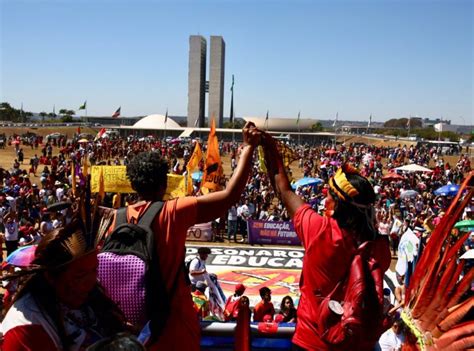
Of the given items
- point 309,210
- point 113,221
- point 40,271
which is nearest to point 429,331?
point 309,210

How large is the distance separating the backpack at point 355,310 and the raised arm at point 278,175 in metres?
0.47

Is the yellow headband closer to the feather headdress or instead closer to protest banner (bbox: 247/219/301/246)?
the feather headdress

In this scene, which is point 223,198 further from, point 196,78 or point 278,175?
point 196,78

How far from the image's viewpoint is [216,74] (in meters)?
93.2

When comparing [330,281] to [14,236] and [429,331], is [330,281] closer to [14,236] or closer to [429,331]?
[429,331]

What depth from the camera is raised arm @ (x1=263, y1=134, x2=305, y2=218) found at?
8.54 ft

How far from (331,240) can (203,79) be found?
94885 millimetres

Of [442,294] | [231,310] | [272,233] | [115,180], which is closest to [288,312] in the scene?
[231,310]

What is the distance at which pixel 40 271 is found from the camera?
73.6 inches

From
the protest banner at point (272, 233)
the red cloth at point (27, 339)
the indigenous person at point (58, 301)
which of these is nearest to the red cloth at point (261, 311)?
the indigenous person at point (58, 301)

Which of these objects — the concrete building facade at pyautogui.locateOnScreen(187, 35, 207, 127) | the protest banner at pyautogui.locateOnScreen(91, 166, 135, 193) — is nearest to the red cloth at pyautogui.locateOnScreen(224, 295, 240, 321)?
the protest banner at pyautogui.locateOnScreen(91, 166, 135, 193)

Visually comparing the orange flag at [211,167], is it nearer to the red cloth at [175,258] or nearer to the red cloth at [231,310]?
the red cloth at [231,310]

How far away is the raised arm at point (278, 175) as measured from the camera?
260 centimetres

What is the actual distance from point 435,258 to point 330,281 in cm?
70
